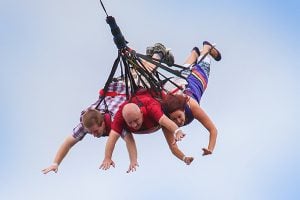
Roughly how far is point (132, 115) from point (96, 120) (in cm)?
81

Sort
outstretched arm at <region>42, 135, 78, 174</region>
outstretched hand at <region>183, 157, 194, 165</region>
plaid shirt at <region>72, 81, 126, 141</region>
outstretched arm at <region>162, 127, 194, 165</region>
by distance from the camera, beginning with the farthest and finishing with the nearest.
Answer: outstretched arm at <region>42, 135, 78, 174</region>
plaid shirt at <region>72, 81, 126, 141</region>
outstretched arm at <region>162, 127, 194, 165</region>
outstretched hand at <region>183, 157, 194, 165</region>

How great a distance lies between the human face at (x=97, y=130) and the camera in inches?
523

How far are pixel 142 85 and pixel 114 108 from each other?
0.70 m

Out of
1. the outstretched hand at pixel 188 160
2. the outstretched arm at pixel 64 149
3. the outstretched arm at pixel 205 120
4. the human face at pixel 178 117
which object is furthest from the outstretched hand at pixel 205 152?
the outstretched arm at pixel 64 149

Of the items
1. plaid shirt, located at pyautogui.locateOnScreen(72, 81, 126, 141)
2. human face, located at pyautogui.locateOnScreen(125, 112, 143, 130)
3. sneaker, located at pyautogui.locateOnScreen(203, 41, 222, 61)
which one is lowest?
human face, located at pyautogui.locateOnScreen(125, 112, 143, 130)

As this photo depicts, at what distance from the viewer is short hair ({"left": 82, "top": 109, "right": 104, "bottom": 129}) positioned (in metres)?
13.2

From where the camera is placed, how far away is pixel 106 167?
13.2 m

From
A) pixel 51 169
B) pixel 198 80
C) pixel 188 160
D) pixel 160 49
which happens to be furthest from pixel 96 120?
pixel 160 49

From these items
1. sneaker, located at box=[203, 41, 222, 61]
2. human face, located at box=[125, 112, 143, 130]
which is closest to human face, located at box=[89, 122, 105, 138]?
human face, located at box=[125, 112, 143, 130]

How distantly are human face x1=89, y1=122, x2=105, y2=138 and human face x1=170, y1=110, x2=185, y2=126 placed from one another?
1177mm

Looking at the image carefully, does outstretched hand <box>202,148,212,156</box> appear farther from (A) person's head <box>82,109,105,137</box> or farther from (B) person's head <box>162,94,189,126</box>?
(A) person's head <box>82,109,105,137</box>

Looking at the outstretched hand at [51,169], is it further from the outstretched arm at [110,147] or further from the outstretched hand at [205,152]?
the outstretched hand at [205,152]

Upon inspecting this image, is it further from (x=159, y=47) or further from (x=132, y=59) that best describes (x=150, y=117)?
(x=159, y=47)

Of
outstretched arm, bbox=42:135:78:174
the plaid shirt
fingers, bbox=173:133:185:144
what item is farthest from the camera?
outstretched arm, bbox=42:135:78:174
